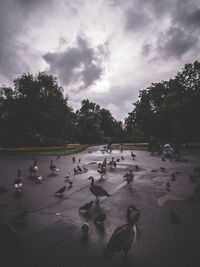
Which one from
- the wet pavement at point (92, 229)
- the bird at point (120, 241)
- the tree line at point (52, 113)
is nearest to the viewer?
the bird at point (120, 241)

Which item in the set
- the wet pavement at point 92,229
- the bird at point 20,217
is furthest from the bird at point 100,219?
the bird at point 20,217

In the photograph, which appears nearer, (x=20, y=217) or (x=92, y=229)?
(x=92, y=229)

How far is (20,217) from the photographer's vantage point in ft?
11.2

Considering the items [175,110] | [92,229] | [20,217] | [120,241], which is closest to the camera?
[120,241]

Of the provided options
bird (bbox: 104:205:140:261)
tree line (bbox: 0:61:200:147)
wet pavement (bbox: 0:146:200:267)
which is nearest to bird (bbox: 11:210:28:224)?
wet pavement (bbox: 0:146:200:267)

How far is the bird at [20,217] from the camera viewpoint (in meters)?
3.41

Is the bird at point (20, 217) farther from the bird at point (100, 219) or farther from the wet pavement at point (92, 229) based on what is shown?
the bird at point (100, 219)

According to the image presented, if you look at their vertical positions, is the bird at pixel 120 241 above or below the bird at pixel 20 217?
above

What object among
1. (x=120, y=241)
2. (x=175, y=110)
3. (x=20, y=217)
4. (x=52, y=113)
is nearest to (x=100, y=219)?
(x=120, y=241)

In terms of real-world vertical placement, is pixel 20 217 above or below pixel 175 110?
below

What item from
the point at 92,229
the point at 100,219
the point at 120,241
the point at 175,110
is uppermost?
the point at 175,110

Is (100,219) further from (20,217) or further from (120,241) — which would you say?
(20,217)

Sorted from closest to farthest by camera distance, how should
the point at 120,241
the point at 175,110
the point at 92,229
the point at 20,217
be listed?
the point at 120,241, the point at 92,229, the point at 20,217, the point at 175,110

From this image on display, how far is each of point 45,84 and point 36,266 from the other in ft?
104
